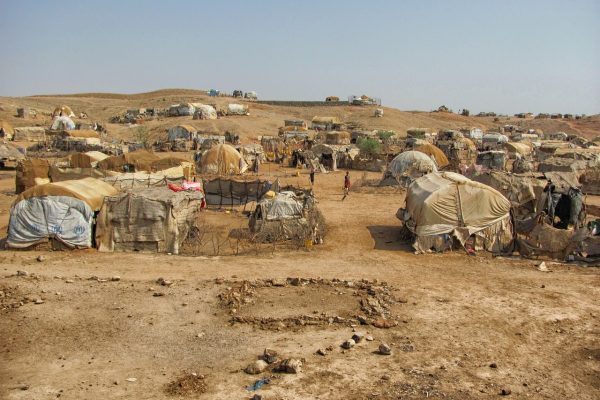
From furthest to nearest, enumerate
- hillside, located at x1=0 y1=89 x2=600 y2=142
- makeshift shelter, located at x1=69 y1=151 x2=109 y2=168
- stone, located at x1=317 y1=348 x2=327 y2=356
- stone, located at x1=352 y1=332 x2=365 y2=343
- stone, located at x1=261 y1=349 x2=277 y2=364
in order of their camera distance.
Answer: hillside, located at x1=0 y1=89 x2=600 y2=142 → makeshift shelter, located at x1=69 y1=151 x2=109 y2=168 → stone, located at x1=352 y1=332 x2=365 y2=343 → stone, located at x1=317 y1=348 x2=327 y2=356 → stone, located at x1=261 y1=349 x2=277 y2=364

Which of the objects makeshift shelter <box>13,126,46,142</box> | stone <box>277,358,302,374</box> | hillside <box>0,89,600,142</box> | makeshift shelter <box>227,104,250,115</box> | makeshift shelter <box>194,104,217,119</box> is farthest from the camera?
makeshift shelter <box>227,104,250,115</box>

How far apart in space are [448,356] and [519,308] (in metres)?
3.40

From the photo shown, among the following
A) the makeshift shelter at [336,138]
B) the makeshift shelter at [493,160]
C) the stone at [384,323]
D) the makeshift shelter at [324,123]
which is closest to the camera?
the stone at [384,323]

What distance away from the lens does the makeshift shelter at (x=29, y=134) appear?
50.6 meters

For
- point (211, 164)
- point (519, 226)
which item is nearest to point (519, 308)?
point (519, 226)

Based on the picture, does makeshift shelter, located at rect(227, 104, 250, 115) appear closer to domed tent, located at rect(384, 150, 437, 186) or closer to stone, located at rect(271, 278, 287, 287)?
domed tent, located at rect(384, 150, 437, 186)

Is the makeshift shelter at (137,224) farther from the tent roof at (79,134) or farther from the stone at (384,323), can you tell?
the tent roof at (79,134)

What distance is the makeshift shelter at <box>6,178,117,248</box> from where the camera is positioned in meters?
15.5

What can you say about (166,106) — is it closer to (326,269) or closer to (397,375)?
(326,269)

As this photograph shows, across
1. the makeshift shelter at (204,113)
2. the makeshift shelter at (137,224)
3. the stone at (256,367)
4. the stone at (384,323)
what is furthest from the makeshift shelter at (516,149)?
the stone at (256,367)

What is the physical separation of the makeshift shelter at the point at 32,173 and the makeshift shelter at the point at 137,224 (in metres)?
10.6

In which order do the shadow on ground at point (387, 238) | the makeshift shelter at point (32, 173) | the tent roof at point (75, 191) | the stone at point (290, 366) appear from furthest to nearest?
the makeshift shelter at point (32, 173)
the shadow on ground at point (387, 238)
the tent roof at point (75, 191)
the stone at point (290, 366)

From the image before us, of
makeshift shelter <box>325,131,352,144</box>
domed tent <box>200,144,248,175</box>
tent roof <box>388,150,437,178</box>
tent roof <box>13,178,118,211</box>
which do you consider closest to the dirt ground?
tent roof <box>13,178,118,211</box>

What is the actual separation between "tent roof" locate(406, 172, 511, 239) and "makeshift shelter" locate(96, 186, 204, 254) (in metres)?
7.95
